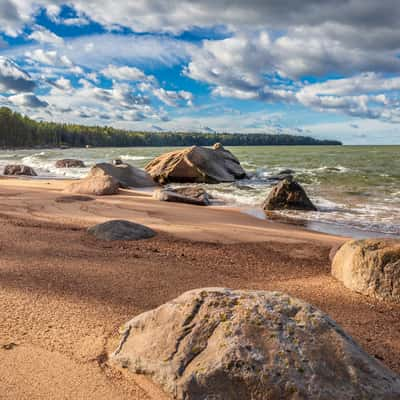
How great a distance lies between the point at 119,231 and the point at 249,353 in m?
4.02

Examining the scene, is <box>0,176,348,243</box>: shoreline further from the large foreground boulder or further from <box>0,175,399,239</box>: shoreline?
the large foreground boulder

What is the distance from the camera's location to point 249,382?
1.91 metres

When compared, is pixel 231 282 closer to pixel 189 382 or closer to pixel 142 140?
pixel 189 382

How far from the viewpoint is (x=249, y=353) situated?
6.56 ft

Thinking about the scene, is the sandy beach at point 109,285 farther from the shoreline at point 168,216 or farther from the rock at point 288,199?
the rock at point 288,199

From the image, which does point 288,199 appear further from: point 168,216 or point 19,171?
point 19,171

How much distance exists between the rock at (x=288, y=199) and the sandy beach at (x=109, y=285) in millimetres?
3440

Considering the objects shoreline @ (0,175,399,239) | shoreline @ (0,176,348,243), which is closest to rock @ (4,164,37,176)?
shoreline @ (0,176,348,243)

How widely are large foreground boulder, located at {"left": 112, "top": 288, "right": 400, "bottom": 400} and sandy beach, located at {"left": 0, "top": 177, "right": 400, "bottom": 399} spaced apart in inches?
7.2

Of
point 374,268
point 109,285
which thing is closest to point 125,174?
point 109,285

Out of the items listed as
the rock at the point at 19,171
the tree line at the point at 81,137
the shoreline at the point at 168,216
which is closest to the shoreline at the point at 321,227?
the shoreline at the point at 168,216

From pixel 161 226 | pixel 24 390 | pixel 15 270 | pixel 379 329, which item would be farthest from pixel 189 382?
pixel 161 226

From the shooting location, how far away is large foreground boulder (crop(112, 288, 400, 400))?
1.90 meters

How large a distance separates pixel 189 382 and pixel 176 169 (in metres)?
16.2
